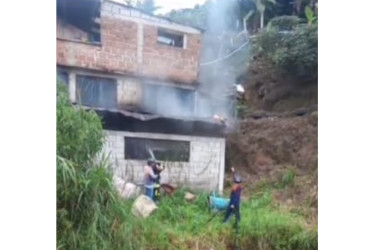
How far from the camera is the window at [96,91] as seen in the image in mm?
1917

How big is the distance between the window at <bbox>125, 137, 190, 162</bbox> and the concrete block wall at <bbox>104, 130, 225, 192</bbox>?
14mm

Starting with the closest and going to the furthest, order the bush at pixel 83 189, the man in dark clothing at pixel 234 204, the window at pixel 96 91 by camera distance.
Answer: the bush at pixel 83 189
the window at pixel 96 91
the man in dark clothing at pixel 234 204

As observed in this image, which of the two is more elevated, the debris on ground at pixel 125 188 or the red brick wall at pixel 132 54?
the red brick wall at pixel 132 54

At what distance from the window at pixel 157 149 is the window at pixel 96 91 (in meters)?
0.15

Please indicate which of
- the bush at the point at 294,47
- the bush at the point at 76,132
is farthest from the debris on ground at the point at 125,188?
the bush at the point at 294,47

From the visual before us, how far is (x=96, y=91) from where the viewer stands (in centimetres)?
194

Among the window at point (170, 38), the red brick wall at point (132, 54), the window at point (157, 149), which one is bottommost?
the window at point (157, 149)

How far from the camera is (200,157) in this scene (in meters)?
2.06

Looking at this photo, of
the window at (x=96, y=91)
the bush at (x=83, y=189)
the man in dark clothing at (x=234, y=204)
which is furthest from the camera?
the man in dark clothing at (x=234, y=204)

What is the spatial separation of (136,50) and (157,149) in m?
0.36

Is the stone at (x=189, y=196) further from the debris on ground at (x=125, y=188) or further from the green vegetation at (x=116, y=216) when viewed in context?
the debris on ground at (x=125, y=188)
